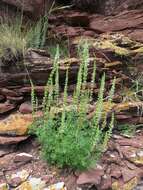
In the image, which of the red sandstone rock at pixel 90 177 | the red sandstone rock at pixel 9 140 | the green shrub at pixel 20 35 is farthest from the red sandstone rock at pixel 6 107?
the red sandstone rock at pixel 90 177

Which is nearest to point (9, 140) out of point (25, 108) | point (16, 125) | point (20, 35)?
point (16, 125)

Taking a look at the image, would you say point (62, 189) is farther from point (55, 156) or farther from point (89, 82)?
point (89, 82)

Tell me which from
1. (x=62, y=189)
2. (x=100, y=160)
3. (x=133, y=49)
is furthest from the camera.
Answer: (x=133, y=49)

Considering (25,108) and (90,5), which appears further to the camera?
(90,5)

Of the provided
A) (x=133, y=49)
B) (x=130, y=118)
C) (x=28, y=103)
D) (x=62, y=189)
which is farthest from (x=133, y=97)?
(x=62, y=189)

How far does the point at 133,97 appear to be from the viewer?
5836 mm

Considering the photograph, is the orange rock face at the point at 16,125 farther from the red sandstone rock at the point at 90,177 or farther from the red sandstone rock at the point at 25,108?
the red sandstone rock at the point at 90,177

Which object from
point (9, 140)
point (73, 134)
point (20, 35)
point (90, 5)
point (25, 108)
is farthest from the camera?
point (90, 5)

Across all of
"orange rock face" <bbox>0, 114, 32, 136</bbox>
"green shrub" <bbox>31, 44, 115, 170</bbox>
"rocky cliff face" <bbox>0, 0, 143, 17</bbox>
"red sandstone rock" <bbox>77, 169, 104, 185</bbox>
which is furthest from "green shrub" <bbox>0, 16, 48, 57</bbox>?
"red sandstone rock" <bbox>77, 169, 104, 185</bbox>

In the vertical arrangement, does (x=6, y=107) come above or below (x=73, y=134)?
above

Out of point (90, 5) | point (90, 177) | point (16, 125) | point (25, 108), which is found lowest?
point (90, 177)

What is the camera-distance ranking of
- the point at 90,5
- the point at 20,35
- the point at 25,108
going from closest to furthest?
1. the point at 25,108
2. the point at 20,35
3. the point at 90,5

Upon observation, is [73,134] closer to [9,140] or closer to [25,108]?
[9,140]

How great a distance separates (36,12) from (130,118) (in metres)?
2.28
